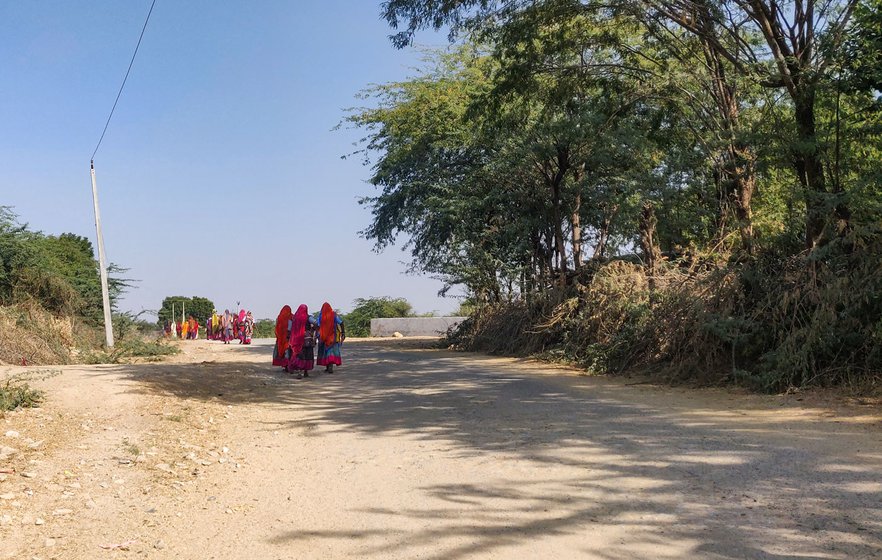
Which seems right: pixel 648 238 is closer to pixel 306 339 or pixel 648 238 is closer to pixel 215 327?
pixel 306 339

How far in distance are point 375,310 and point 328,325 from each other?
1385 inches

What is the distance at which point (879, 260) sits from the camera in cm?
1009

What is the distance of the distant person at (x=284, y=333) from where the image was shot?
15.6 meters

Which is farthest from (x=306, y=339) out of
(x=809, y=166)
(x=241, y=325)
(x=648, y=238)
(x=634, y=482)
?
(x=241, y=325)

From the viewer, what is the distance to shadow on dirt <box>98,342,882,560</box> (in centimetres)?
436

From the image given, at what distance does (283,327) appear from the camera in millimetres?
15609

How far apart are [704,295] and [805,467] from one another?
743 centimetres

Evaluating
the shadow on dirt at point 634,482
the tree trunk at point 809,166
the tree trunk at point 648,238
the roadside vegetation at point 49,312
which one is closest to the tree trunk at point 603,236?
the tree trunk at point 648,238

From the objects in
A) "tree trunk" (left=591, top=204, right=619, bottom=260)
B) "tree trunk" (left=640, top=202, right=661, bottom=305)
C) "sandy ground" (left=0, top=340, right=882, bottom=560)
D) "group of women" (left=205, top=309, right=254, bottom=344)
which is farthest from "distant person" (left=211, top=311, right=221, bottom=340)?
"sandy ground" (left=0, top=340, right=882, bottom=560)

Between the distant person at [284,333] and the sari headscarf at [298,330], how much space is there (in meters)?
0.21

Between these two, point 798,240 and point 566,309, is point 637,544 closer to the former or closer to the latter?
point 798,240

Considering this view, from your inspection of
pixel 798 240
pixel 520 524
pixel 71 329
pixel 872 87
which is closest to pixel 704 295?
pixel 798 240

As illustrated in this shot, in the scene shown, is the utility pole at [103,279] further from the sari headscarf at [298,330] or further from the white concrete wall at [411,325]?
the white concrete wall at [411,325]

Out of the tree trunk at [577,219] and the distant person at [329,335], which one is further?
the tree trunk at [577,219]
